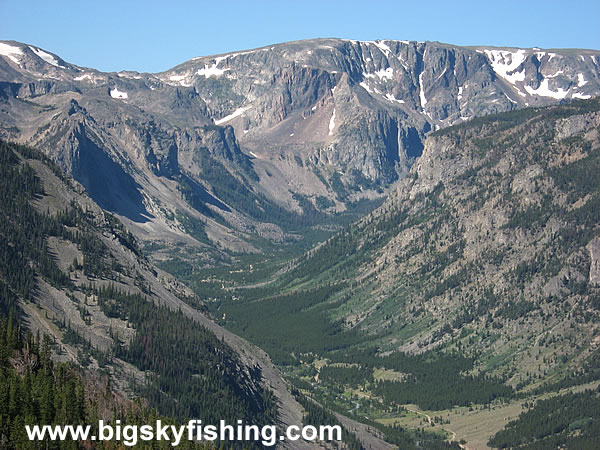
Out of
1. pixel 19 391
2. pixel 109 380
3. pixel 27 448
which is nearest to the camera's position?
pixel 27 448

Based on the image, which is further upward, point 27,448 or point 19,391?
point 19,391

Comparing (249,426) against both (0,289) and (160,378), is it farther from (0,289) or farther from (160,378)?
(0,289)

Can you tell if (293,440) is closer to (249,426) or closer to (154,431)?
(249,426)

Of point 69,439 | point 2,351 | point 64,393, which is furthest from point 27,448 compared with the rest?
point 2,351

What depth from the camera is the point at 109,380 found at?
182000 mm

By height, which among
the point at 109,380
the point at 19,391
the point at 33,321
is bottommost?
the point at 19,391

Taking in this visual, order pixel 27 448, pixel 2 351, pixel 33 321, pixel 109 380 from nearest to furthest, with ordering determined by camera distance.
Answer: pixel 27 448
pixel 2 351
pixel 109 380
pixel 33 321

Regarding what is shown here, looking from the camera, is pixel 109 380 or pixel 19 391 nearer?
pixel 19 391

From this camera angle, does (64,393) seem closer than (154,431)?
Yes

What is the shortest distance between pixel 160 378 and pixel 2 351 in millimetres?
56199

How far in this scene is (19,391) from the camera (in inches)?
5212

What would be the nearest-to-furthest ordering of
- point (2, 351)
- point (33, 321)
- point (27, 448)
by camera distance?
1. point (27, 448)
2. point (2, 351)
3. point (33, 321)

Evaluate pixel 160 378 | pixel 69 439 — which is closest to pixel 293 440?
pixel 160 378

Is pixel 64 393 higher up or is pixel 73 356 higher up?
pixel 73 356
